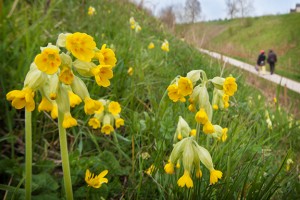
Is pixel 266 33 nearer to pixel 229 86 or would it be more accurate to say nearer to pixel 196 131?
pixel 229 86

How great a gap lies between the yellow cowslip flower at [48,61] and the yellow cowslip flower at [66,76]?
44 millimetres

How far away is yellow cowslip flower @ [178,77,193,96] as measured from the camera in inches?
54.2

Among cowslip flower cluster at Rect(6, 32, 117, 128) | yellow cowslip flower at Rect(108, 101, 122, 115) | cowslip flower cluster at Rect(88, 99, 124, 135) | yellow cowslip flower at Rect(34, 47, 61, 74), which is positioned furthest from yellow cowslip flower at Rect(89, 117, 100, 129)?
yellow cowslip flower at Rect(34, 47, 61, 74)

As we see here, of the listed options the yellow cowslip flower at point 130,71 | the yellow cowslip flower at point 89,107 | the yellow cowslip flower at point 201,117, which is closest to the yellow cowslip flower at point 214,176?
the yellow cowslip flower at point 201,117

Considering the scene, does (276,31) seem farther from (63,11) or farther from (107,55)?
(107,55)

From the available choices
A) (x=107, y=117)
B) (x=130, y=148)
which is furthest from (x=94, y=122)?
(x=130, y=148)

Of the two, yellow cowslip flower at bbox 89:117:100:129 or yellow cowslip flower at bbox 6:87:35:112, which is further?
yellow cowslip flower at bbox 89:117:100:129

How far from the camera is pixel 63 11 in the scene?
4.03 metres

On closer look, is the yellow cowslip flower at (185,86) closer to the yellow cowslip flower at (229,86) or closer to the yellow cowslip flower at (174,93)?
the yellow cowslip flower at (174,93)

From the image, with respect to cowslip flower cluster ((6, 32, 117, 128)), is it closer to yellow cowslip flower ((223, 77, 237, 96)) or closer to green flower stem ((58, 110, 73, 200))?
green flower stem ((58, 110, 73, 200))

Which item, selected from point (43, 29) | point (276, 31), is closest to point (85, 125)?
point (43, 29)

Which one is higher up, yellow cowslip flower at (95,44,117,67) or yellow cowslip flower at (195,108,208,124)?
yellow cowslip flower at (95,44,117,67)

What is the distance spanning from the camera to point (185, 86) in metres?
1.39

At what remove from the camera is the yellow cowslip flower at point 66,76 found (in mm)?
1010
